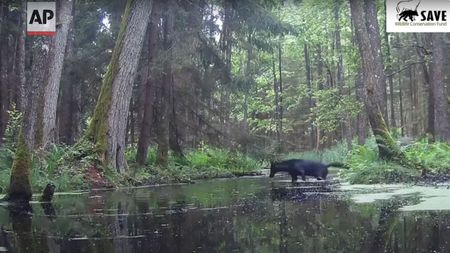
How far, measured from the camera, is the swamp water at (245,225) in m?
3.03

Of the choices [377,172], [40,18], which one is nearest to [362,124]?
[377,172]

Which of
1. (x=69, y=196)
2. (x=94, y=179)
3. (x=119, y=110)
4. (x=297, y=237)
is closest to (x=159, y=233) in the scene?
(x=297, y=237)

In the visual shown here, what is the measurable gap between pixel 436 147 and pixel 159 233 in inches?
264

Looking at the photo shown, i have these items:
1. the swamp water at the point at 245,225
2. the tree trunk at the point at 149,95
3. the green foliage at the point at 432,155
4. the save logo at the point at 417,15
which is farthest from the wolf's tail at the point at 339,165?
the tree trunk at the point at 149,95

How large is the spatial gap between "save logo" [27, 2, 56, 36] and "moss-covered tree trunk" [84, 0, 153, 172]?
1.74m

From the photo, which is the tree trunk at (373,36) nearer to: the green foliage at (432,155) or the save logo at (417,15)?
the green foliage at (432,155)

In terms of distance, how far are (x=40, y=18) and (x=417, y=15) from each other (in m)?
5.39

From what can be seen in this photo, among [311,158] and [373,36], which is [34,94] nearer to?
[311,158]

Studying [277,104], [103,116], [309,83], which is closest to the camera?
[103,116]

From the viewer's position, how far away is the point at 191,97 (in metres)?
13.5

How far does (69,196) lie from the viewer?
22.9 ft

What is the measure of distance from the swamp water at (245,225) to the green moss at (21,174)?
0.23 metres

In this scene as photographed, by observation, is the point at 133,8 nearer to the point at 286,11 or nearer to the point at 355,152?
the point at 355,152

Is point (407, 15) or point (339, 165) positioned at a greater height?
point (407, 15)
